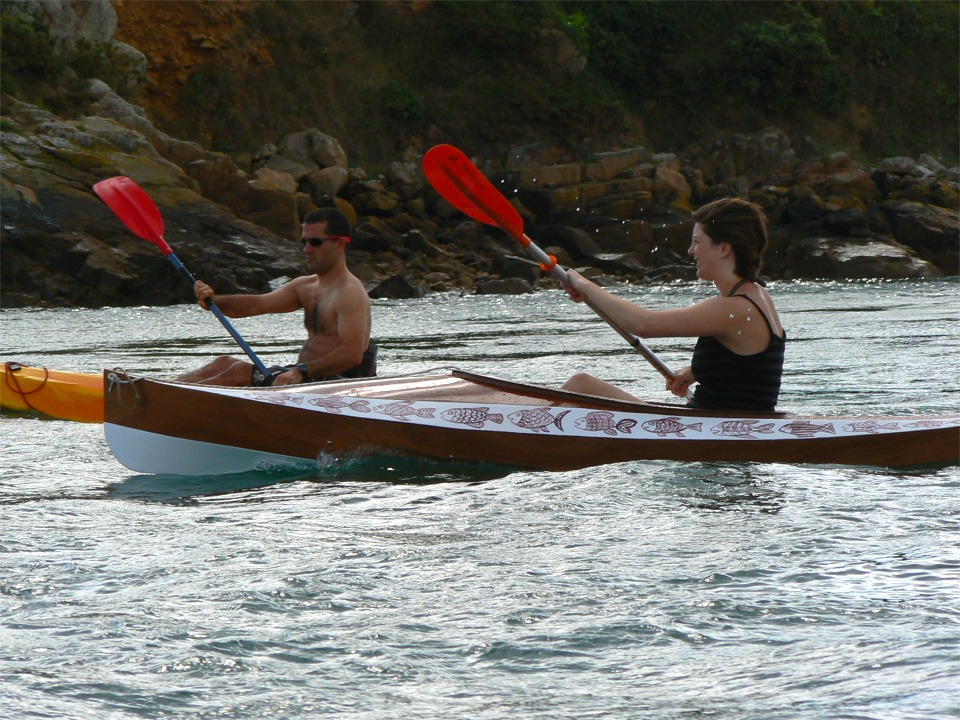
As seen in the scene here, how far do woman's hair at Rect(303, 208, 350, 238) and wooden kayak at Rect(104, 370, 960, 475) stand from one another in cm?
103

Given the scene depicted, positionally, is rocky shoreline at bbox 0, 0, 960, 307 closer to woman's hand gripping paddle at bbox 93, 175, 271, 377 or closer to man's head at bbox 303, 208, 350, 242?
woman's hand gripping paddle at bbox 93, 175, 271, 377

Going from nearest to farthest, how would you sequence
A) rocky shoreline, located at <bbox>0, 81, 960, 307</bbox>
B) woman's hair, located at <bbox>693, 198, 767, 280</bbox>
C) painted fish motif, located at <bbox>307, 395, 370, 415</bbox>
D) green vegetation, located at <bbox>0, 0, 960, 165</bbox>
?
woman's hair, located at <bbox>693, 198, 767, 280</bbox> < painted fish motif, located at <bbox>307, 395, 370, 415</bbox> < rocky shoreline, located at <bbox>0, 81, 960, 307</bbox> < green vegetation, located at <bbox>0, 0, 960, 165</bbox>

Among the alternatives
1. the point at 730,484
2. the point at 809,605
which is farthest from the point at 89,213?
the point at 809,605

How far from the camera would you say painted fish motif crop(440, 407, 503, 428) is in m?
5.00

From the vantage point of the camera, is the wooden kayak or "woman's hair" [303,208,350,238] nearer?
the wooden kayak

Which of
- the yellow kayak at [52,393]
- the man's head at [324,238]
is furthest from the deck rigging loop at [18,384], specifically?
the man's head at [324,238]

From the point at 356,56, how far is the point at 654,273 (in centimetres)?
1382

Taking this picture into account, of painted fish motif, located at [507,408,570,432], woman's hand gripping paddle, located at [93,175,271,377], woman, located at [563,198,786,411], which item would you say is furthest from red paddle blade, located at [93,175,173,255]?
woman, located at [563,198,786,411]

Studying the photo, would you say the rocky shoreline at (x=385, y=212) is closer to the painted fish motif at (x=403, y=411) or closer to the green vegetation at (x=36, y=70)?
the green vegetation at (x=36, y=70)

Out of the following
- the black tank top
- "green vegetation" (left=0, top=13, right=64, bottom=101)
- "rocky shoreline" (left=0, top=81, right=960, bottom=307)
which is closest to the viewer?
the black tank top

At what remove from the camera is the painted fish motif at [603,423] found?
15.9ft

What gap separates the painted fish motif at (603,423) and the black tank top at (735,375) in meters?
0.31

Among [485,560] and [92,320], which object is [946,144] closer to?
[92,320]

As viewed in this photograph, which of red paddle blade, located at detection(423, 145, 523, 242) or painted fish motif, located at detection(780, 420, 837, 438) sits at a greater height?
red paddle blade, located at detection(423, 145, 523, 242)
